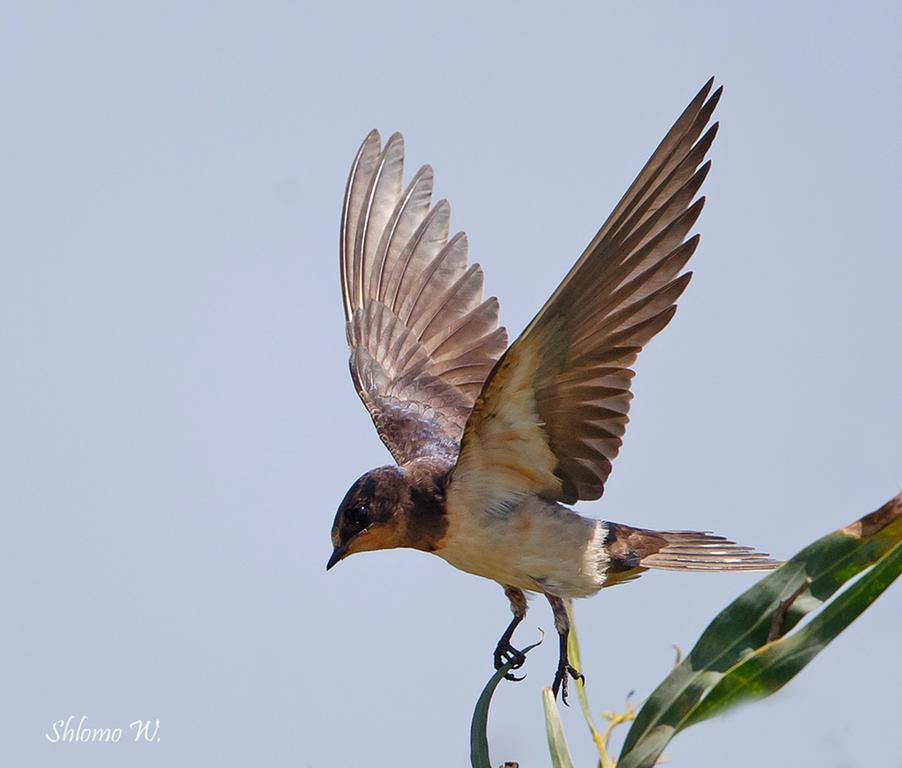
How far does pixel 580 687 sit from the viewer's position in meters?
4.56

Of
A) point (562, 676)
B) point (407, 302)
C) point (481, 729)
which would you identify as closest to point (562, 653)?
point (562, 676)

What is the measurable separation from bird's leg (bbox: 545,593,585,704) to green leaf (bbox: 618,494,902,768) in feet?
3.85

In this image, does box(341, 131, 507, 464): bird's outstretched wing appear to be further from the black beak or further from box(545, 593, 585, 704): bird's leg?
box(545, 593, 585, 704): bird's leg

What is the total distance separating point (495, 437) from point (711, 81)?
1.61 m

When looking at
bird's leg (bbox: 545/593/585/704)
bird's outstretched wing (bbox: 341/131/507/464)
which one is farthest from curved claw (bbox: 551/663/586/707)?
bird's outstretched wing (bbox: 341/131/507/464)

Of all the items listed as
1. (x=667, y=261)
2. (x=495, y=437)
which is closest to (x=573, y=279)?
(x=667, y=261)

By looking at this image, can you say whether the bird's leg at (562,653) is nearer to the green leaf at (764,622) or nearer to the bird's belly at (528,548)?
the bird's belly at (528,548)

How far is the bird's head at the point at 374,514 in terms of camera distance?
543cm

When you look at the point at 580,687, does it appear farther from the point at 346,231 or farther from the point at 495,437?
the point at 346,231

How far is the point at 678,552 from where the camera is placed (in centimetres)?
580

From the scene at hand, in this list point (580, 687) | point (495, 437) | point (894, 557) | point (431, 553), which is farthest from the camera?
point (431, 553)

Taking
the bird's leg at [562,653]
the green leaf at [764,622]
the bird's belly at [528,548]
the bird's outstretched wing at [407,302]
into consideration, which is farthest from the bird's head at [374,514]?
the green leaf at [764,622]

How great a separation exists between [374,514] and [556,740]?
1.68m

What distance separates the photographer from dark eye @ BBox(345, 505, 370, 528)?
5.46 metres
